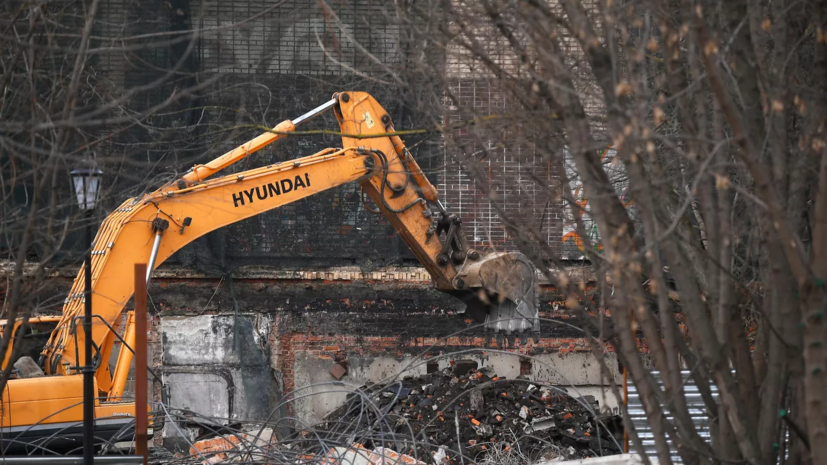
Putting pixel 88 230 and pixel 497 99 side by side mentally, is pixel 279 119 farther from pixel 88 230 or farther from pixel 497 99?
pixel 497 99

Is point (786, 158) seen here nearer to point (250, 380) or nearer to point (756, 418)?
point (756, 418)

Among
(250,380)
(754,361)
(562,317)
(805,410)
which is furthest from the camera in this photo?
(562,317)

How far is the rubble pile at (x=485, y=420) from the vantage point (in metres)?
10.4

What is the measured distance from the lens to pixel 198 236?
30.9ft

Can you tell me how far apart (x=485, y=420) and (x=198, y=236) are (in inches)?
164

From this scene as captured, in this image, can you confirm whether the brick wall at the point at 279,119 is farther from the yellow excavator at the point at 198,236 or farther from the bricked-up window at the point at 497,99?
the bricked-up window at the point at 497,99

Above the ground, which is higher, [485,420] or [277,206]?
[277,206]

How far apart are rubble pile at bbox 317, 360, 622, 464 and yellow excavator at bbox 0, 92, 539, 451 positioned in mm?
1204

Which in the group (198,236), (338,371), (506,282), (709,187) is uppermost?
(709,187)

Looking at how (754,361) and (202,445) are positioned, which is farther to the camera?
(202,445)

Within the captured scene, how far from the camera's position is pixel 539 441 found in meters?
10.7

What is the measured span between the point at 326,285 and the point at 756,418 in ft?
33.0

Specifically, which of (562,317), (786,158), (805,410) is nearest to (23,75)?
(786,158)

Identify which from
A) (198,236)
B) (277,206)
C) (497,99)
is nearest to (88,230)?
(198,236)
